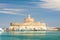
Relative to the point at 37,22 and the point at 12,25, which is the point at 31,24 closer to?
the point at 37,22

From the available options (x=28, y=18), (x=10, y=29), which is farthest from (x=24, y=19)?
(x=10, y=29)

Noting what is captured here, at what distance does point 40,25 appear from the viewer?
63344mm

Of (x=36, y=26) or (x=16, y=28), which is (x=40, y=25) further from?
(x=16, y=28)

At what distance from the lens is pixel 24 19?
6247cm

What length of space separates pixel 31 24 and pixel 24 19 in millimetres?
2462

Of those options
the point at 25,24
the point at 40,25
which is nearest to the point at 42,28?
the point at 40,25

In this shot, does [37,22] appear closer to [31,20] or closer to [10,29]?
[31,20]

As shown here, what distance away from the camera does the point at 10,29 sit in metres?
65.1

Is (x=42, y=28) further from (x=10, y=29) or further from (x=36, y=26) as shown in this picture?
(x=10, y=29)

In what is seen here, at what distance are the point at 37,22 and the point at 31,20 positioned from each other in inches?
85.1

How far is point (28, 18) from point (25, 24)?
1910 millimetres

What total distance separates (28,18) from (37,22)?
119 inches

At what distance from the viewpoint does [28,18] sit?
2442 inches

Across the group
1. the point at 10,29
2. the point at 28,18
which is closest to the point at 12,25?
the point at 10,29
